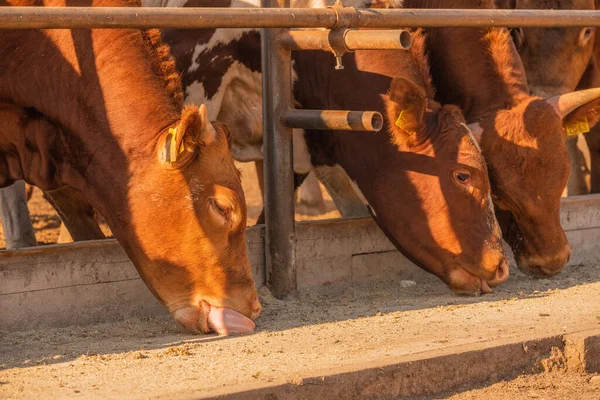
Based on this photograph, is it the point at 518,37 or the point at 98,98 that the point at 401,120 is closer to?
the point at 98,98

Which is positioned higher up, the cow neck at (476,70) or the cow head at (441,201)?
the cow neck at (476,70)

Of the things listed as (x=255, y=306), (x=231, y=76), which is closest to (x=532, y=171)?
(x=231, y=76)

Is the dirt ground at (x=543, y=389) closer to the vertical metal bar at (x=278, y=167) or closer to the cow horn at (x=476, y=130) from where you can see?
the vertical metal bar at (x=278, y=167)

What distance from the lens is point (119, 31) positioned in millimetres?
5031

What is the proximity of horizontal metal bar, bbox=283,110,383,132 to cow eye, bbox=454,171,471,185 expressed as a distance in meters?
0.72

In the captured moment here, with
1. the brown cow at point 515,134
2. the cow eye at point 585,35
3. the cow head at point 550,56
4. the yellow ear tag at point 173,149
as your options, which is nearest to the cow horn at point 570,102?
the brown cow at point 515,134

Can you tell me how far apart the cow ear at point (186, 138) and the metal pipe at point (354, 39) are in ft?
2.63

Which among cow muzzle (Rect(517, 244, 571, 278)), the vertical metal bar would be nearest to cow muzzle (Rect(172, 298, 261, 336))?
the vertical metal bar

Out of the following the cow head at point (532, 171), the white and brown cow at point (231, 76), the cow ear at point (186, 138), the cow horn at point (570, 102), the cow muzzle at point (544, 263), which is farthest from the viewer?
the white and brown cow at point (231, 76)

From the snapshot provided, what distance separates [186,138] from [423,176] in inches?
66.1

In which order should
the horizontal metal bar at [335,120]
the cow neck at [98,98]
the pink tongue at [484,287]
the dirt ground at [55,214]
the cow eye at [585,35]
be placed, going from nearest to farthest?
the cow neck at [98,98] < the horizontal metal bar at [335,120] < the pink tongue at [484,287] < the cow eye at [585,35] < the dirt ground at [55,214]

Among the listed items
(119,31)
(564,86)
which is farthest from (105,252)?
(564,86)

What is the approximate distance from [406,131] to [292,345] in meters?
1.74

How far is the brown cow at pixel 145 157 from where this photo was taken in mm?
4789
